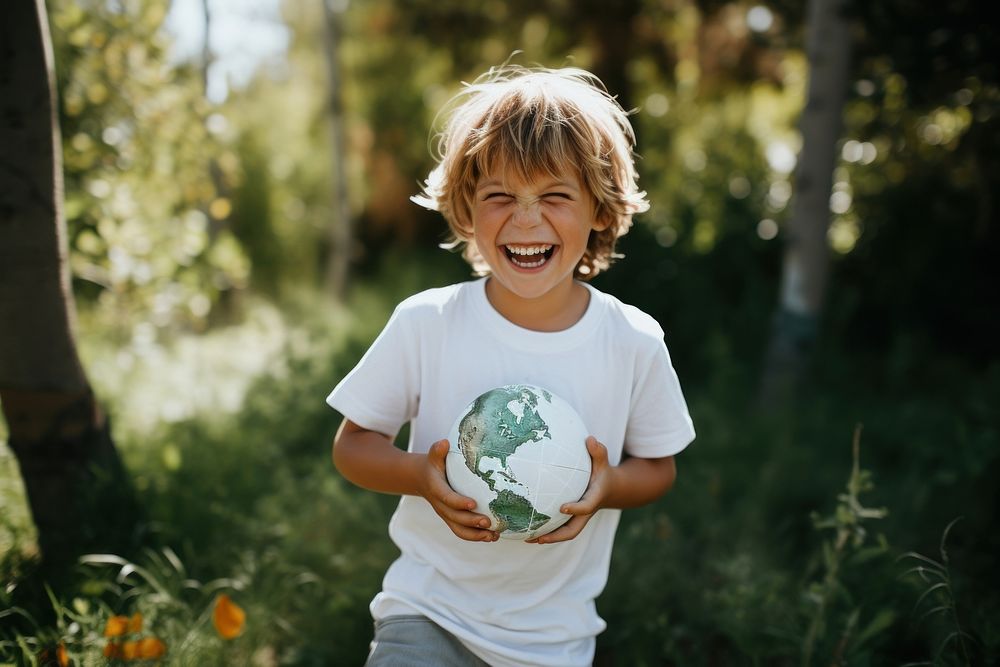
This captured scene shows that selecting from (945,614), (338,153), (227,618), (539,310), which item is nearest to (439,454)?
(539,310)

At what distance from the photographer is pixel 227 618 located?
2789 millimetres

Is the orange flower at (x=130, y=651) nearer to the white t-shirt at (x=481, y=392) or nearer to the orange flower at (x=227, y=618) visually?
the orange flower at (x=227, y=618)

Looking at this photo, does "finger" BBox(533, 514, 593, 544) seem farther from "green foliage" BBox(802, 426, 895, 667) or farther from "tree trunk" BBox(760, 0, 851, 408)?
"tree trunk" BBox(760, 0, 851, 408)

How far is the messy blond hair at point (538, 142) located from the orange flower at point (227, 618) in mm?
1515

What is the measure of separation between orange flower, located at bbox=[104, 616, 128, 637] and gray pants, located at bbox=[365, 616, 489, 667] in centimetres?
96

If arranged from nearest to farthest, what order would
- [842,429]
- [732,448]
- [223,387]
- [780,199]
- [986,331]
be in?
[732,448] → [842,429] → [223,387] → [986,331] → [780,199]

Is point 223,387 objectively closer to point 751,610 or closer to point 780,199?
point 751,610

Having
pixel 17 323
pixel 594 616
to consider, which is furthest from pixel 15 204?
pixel 594 616

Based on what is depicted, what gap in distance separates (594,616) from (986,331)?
6.42 metres

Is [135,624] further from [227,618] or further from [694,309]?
[694,309]

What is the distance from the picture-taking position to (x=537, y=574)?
223cm

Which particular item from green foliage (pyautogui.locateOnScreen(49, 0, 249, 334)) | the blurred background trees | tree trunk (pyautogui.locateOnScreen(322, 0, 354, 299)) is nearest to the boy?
the blurred background trees

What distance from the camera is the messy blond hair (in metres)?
2.12

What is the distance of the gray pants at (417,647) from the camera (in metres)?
2.10
